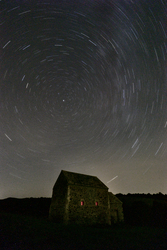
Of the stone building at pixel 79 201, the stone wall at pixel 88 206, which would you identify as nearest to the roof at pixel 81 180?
the stone building at pixel 79 201

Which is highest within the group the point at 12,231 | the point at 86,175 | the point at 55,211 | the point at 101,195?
the point at 86,175

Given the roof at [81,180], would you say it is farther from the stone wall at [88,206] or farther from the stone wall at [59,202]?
the stone wall at [59,202]

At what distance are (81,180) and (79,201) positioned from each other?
3.49 metres

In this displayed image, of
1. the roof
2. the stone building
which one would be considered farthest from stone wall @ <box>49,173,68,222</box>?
the roof

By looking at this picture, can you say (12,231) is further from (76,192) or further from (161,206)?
(161,206)

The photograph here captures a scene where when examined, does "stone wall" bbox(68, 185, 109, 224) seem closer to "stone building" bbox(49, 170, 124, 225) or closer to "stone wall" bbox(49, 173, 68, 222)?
"stone building" bbox(49, 170, 124, 225)

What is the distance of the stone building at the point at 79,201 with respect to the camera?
2205cm

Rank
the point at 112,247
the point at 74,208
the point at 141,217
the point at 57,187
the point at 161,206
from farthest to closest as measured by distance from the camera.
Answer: the point at 161,206 → the point at 141,217 → the point at 57,187 → the point at 74,208 → the point at 112,247

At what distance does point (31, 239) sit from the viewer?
12359 millimetres

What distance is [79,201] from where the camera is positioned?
22.9m

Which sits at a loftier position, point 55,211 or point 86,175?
point 86,175

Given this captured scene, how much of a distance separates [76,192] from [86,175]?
560 centimetres

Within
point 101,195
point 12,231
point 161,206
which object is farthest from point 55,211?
point 161,206

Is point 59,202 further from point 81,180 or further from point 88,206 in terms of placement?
point 81,180
